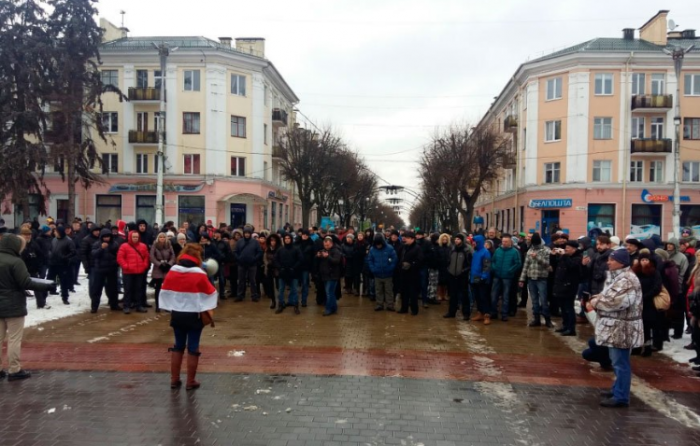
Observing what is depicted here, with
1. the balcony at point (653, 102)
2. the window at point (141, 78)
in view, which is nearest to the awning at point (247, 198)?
the window at point (141, 78)

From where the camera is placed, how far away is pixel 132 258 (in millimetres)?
11594

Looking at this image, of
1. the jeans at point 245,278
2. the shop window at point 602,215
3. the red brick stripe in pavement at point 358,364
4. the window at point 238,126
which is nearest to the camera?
the red brick stripe in pavement at point 358,364

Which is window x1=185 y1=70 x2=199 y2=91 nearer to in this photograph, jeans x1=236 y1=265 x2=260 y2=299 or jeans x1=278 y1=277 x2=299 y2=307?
jeans x1=236 y1=265 x2=260 y2=299

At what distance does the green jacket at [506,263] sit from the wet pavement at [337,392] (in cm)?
156

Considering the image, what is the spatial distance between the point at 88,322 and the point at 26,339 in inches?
63.6

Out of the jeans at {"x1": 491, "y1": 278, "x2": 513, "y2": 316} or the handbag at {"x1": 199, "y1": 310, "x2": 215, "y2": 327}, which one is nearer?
the handbag at {"x1": 199, "y1": 310, "x2": 215, "y2": 327}

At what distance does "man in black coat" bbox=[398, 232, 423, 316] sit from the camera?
11844 millimetres

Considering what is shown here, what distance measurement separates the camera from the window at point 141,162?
131ft

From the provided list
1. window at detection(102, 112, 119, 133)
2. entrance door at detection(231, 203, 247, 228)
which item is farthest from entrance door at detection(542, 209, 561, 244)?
window at detection(102, 112, 119, 133)

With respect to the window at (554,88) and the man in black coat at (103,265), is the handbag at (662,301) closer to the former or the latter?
the man in black coat at (103,265)

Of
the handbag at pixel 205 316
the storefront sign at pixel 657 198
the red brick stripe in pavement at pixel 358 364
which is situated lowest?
the red brick stripe in pavement at pixel 358 364

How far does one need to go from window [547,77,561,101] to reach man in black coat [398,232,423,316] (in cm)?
3153

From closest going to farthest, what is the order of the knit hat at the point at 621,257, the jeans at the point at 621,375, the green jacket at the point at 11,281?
the jeans at the point at 621,375 → the knit hat at the point at 621,257 → the green jacket at the point at 11,281

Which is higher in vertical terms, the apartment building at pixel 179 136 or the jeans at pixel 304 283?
the apartment building at pixel 179 136
